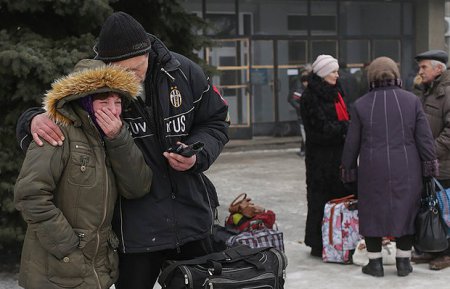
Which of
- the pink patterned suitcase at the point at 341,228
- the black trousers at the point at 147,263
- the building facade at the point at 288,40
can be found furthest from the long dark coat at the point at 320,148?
the building facade at the point at 288,40

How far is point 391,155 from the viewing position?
18.1 ft

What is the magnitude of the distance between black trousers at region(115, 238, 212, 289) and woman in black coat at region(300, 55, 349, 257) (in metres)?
2.89

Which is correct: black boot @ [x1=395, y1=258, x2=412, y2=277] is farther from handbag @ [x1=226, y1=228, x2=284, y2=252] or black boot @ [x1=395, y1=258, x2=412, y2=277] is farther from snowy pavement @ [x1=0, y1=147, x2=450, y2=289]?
handbag @ [x1=226, y1=228, x2=284, y2=252]

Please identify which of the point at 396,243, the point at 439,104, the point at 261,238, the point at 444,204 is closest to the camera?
the point at 261,238

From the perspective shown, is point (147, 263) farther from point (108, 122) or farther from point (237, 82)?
point (237, 82)

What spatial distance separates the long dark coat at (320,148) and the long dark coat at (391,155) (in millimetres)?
368

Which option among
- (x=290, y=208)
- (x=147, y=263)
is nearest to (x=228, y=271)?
(x=147, y=263)

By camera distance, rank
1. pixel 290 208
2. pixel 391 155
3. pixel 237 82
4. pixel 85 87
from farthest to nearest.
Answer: pixel 237 82 < pixel 290 208 < pixel 391 155 < pixel 85 87

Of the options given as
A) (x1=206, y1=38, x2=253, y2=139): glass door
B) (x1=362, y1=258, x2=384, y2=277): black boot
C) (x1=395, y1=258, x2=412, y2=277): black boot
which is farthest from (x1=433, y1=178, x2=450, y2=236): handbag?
(x1=206, y1=38, x2=253, y2=139): glass door

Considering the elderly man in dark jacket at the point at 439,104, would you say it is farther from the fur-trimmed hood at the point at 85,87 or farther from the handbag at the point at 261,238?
the fur-trimmed hood at the point at 85,87

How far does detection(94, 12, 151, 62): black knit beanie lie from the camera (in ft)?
9.65

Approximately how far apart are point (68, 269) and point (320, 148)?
359 centimetres

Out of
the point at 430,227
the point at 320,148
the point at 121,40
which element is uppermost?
the point at 121,40

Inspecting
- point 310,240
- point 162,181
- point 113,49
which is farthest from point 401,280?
point 113,49
